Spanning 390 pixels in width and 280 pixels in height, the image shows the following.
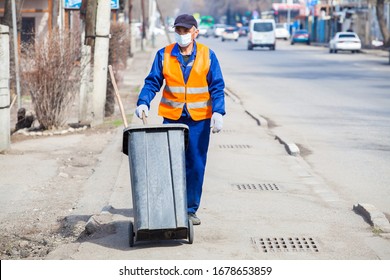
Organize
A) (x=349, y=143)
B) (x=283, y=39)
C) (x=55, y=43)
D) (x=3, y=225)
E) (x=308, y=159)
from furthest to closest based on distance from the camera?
(x=283, y=39), (x=55, y=43), (x=349, y=143), (x=308, y=159), (x=3, y=225)

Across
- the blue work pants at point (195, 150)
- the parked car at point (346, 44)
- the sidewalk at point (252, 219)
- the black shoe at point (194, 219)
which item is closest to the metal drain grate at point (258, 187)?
the sidewalk at point (252, 219)

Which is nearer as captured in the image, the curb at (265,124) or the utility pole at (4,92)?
the curb at (265,124)

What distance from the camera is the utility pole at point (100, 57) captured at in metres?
16.0

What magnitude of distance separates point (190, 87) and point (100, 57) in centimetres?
896

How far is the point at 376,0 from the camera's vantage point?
60.3 meters

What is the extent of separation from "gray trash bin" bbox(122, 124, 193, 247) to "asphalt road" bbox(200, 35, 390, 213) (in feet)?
9.66

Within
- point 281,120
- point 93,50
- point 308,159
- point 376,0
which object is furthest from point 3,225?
point 376,0

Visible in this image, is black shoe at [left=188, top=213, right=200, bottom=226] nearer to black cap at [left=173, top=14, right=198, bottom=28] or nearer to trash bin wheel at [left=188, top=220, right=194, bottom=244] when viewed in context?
trash bin wheel at [left=188, top=220, right=194, bottom=244]

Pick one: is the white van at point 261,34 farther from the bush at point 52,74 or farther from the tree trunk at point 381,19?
the bush at point 52,74

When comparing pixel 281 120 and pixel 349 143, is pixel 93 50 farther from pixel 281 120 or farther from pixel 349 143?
pixel 349 143

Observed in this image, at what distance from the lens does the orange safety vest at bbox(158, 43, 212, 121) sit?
7484 millimetres

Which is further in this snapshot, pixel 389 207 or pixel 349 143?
pixel 349 143

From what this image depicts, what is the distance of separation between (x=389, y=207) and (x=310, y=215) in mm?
1125

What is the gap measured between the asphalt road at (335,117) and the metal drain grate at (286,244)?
2129 mm
